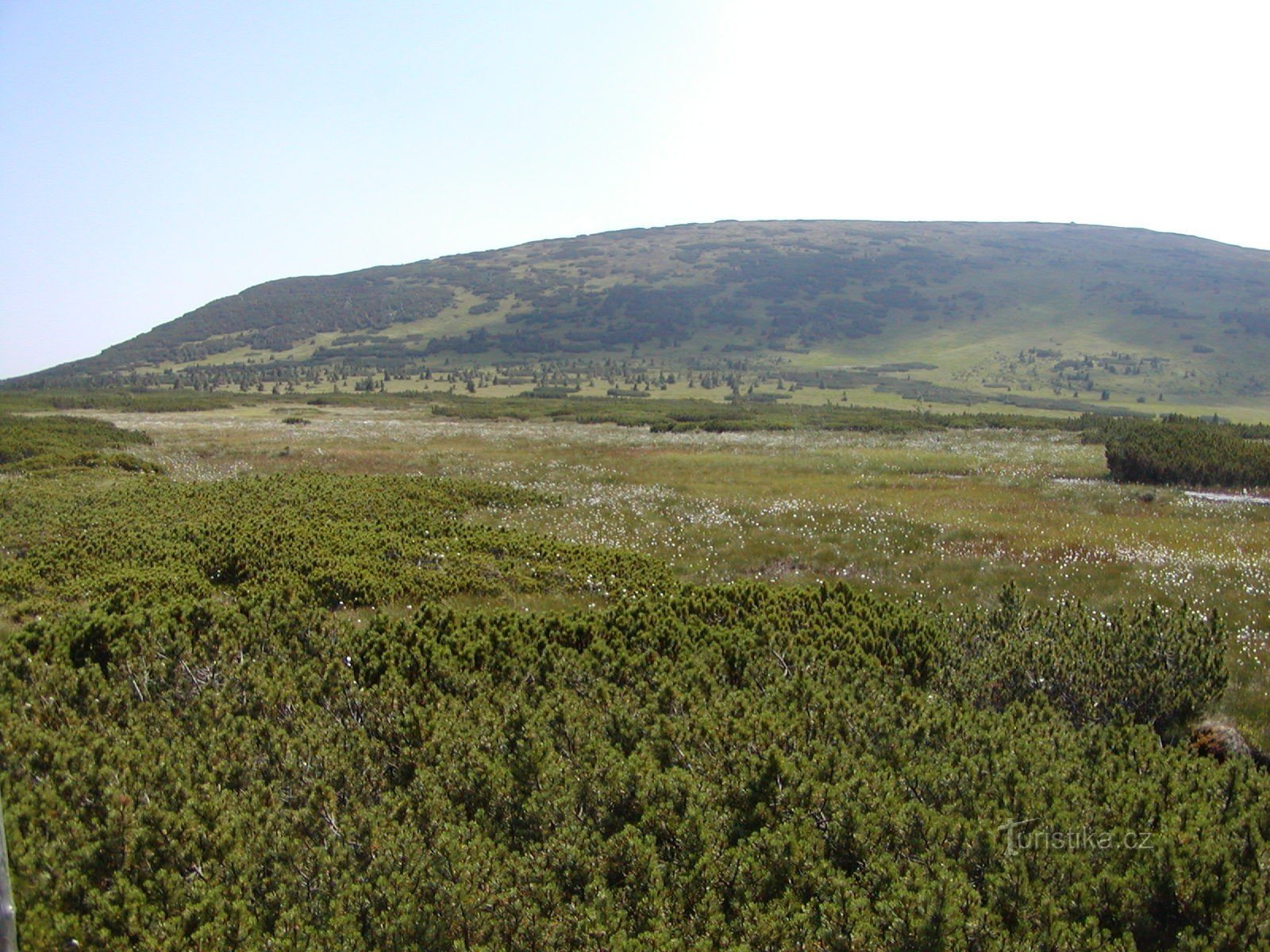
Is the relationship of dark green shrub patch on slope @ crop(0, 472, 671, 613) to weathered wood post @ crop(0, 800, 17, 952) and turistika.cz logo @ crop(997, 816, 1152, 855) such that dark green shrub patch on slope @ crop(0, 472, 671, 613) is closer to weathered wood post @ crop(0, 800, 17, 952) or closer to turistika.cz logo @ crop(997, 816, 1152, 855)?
turistika.cz logo @ crop(997, 816, 1152, 855)

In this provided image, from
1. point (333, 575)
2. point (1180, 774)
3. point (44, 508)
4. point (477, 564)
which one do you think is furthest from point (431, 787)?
point (44, 508)

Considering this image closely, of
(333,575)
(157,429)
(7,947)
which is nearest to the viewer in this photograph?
(7,947)

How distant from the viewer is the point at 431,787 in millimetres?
6258

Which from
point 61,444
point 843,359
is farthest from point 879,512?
point 843,359

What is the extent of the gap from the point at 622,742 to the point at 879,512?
1585cm

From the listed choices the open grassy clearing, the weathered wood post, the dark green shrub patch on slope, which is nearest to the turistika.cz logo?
the open grassy clearing

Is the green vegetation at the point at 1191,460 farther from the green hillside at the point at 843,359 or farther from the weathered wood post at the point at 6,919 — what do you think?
the green hillside at the point at 843,359

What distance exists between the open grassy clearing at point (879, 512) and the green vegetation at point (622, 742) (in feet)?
0.67

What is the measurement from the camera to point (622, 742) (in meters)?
7.40

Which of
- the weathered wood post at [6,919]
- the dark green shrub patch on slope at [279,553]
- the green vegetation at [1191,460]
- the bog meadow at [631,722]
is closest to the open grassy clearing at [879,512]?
the bog meadow at [631,722]

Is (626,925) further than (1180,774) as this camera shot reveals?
No

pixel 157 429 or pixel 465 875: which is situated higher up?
pixel 157 429

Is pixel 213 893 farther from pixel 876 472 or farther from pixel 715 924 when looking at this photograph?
pixel 876 472

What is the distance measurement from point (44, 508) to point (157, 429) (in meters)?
32.2
